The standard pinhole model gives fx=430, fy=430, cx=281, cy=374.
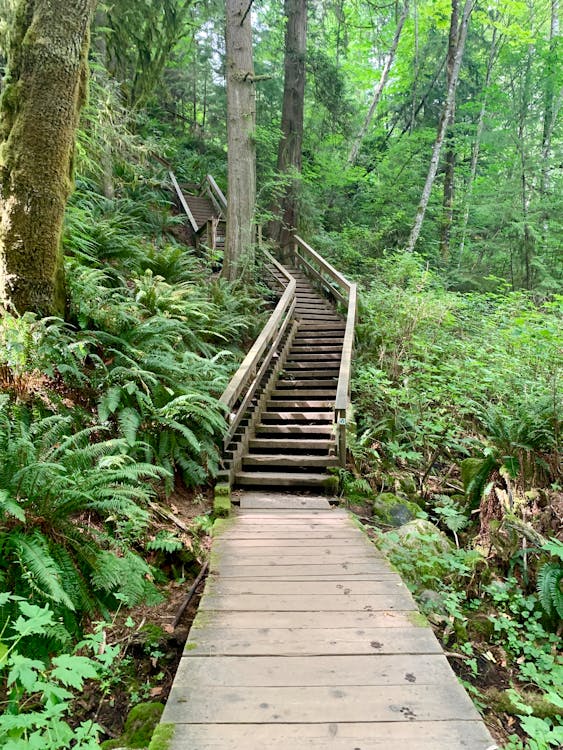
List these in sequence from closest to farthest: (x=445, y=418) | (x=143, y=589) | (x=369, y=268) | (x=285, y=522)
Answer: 1. (x=143, y=589)
2. (x=285, y=522)
3. (x=445, y=418)
4. (x=369, y=268)

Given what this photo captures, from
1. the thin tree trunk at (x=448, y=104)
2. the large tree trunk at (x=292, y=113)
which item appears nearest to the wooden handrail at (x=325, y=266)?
the large tree trunk at (x=292, y=113)

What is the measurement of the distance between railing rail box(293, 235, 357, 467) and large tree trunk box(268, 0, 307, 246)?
0.77 m

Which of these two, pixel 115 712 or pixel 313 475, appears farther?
pixel 313 475

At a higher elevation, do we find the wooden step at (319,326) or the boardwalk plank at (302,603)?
the wooden step at (319,326)

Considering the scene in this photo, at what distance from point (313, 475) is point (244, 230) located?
6373 millimetres

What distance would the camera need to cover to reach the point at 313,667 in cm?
209

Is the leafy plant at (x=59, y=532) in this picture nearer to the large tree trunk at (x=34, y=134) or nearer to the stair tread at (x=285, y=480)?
the large tree trunk at (x=34, y=134)

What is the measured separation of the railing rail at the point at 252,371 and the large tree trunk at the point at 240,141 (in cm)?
143

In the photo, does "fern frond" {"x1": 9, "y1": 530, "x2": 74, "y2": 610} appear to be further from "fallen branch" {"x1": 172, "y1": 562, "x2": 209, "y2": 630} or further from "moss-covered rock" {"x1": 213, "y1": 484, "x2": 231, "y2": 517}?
"moss-covered rock" {"x1": 213, "y1": 484, "x2": 231, "y2": 517}

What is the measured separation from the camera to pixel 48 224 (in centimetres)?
439

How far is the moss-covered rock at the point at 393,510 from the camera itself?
4957 mm

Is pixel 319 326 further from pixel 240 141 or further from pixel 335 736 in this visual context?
pixel 335 736

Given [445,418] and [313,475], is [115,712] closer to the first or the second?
[313,475]

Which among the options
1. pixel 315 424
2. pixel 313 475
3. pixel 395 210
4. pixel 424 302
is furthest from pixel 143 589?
pixel 395 210
